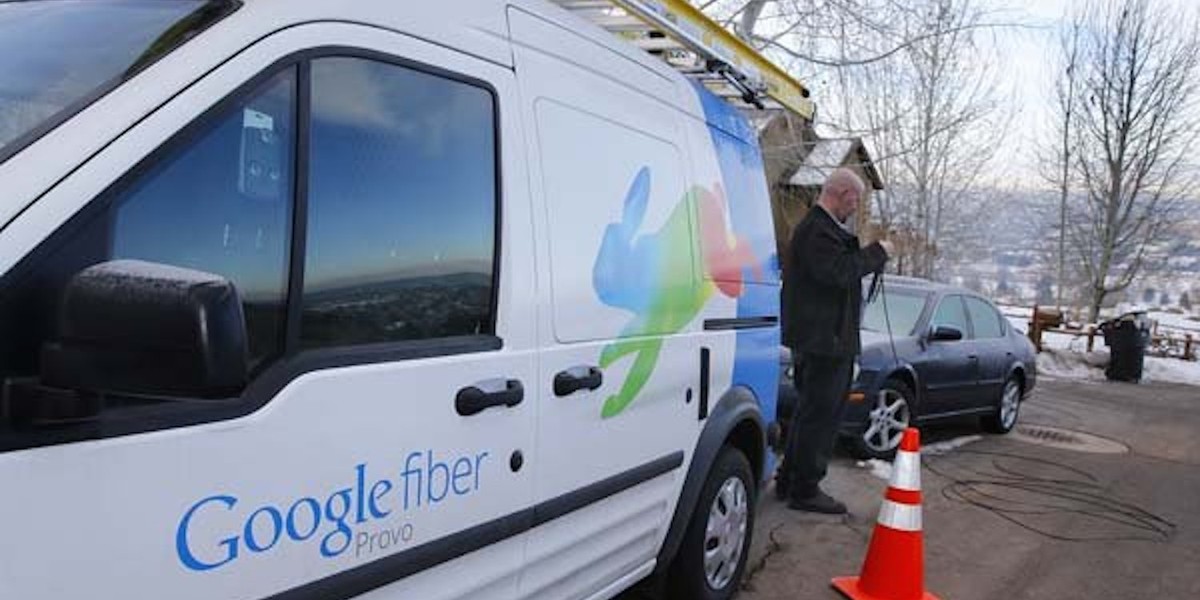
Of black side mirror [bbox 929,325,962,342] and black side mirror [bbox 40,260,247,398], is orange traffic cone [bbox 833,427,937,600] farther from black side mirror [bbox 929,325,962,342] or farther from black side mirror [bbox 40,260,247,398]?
black side mirror [bbox 929,325,962,342]

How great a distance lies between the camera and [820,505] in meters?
6.29

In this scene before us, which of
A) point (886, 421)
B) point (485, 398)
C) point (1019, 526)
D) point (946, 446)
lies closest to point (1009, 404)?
point (946, 446)

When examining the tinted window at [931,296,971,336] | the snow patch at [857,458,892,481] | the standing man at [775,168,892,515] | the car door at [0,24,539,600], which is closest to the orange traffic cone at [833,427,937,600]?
the standing man at [775,168,892,515]

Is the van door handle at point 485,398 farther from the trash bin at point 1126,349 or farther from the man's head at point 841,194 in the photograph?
the trash bin at point 1126,349

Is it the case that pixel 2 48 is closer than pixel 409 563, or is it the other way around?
pixel 2 48

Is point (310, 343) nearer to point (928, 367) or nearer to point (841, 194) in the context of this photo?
point (841, 194)

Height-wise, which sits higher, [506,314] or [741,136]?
[741,136]

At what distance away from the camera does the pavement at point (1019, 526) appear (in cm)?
521

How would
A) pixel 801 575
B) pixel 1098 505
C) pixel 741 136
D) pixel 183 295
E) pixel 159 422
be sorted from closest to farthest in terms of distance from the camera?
pixel 183 295 → pixel 159 422 → pixel 741 136 → pixel 801 575 → pixel 1098 505

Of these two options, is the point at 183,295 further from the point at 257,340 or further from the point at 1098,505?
the point at 1098,505

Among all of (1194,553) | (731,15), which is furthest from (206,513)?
(731,15)

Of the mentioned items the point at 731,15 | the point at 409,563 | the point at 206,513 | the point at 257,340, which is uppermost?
the point at 731,15

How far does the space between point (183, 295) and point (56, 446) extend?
1.10ft

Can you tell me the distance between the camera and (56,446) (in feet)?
5.28
